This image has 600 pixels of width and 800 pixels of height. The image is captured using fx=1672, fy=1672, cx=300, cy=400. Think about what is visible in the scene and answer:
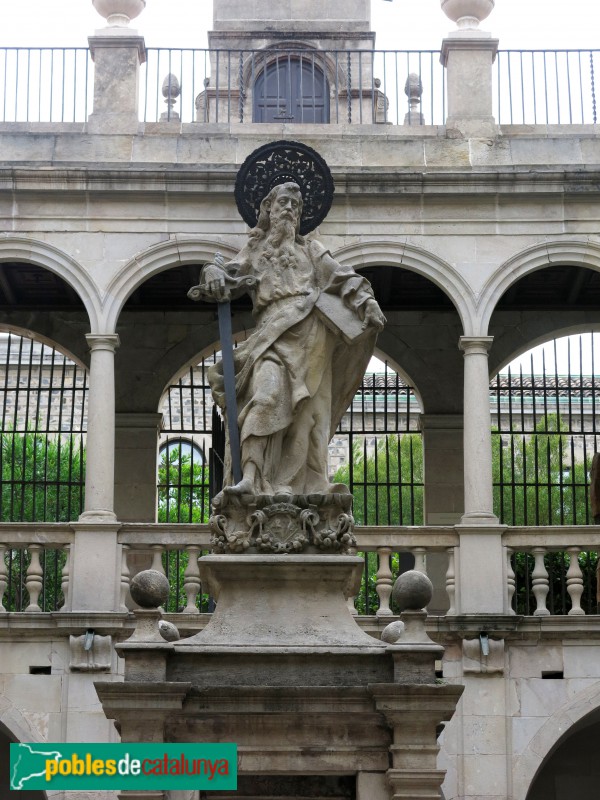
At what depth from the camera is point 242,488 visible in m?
9.27

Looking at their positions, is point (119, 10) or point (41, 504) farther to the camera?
point (41, 504)

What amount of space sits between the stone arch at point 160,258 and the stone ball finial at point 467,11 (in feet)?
12.7

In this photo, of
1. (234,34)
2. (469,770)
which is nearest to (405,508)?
(234,34)

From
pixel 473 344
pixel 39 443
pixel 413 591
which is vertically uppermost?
pixel 39 443

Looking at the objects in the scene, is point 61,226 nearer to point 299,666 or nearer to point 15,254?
point 15,254

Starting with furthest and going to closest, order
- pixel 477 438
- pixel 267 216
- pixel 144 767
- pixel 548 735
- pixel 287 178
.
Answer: pixel 477 438
pixel 548 735
pixel 287 178
pixel 267 216
pixel 144 767

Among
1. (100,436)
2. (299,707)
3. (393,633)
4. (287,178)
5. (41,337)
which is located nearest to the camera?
(299,707)

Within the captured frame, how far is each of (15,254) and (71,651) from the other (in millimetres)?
4437

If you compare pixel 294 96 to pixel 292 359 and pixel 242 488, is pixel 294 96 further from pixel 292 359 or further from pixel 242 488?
pixel 242 488

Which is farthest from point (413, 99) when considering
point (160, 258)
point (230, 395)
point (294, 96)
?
point (230, 395)

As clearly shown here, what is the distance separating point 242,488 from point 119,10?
1096 cm

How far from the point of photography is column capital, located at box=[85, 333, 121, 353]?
1764cm

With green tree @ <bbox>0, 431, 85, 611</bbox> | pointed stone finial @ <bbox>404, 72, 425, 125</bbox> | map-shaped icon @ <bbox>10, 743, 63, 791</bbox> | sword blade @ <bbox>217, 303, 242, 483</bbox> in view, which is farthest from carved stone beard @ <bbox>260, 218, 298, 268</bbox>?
green tree @ <bbox>0, 431, 85, 611</bbox>

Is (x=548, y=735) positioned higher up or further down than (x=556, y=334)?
further down
